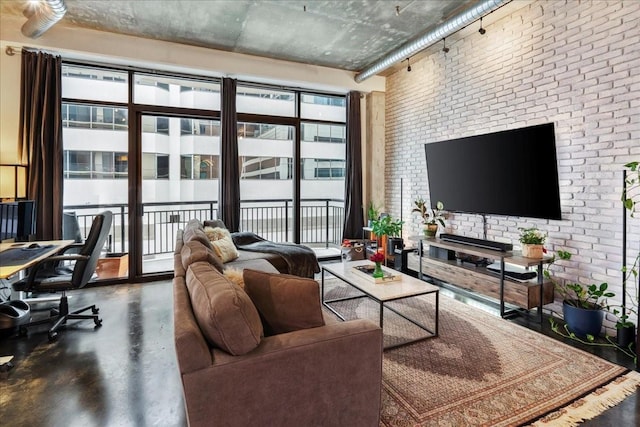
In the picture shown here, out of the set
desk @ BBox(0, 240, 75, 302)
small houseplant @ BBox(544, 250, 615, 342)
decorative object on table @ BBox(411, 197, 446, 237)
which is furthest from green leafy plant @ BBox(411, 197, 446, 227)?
desk @ BBox(0, 240, 75, 302)

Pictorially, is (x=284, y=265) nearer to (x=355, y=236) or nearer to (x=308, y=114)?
(x=355, y=236)

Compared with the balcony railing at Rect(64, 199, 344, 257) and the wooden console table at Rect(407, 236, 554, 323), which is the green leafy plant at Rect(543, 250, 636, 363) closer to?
the wooden console table at Rect(407, 236, 554, 323)

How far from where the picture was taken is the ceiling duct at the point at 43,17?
3129mm

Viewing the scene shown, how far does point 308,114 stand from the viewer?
18.6ft

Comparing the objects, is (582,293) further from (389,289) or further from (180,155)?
(180,155)

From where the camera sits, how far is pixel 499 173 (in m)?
3.72

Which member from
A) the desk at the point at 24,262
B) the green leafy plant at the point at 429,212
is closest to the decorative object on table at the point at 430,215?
the green leafy plant at the point at 429,212

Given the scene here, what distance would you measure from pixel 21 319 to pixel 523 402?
3.86 metres

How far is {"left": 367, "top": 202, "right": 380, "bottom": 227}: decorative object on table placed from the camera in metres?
5.55

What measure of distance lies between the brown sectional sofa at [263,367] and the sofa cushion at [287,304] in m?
0.06

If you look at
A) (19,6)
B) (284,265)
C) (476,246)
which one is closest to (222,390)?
(284,265)

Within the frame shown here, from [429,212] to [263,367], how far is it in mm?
4113

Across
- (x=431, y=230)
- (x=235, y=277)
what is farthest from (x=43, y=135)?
(x=431, y=230)

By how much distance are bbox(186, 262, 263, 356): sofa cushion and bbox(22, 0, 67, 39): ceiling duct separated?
332 cm
